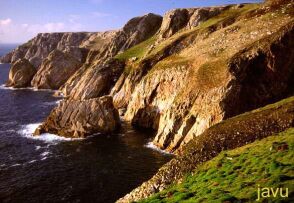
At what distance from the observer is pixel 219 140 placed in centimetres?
5188

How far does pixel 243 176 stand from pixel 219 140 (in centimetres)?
1712

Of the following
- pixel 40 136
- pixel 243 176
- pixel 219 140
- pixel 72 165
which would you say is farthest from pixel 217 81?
pixel 40 136

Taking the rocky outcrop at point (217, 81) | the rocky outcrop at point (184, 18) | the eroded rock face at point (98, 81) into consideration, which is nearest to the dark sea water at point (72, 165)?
the rocky outcrop at point (217, 81)

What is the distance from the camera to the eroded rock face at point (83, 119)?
8188cm

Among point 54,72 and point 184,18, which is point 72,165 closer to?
point 184,18

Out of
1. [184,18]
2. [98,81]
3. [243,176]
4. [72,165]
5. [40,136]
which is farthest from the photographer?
[184,18]

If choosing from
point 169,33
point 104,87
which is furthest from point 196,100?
point 169,33

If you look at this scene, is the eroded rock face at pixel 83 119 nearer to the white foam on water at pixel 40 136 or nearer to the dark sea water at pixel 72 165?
the white foam on water at pixel 40 136

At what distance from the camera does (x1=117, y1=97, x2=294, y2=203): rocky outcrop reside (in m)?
46.6

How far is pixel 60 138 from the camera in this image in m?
79.2

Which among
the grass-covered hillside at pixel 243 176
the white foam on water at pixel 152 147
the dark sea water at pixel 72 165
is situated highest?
the grass-covered hillside at pixel 243 176

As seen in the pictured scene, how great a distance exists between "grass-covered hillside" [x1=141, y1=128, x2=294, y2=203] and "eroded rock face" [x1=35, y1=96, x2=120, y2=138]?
41.5m

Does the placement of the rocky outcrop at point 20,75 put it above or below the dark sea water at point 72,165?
above

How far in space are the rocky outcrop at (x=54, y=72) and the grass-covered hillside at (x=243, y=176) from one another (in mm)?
126370
